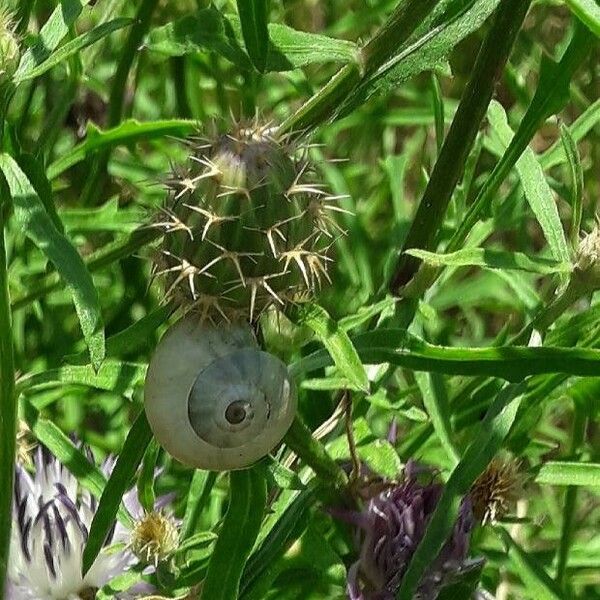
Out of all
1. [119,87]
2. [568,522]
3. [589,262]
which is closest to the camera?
[589,262]

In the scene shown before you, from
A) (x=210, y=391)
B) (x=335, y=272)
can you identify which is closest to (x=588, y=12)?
(x=210, y=391)

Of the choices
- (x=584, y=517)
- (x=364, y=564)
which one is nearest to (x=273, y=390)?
(x=364, y=564)

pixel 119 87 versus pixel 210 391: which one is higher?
pixel 119 87

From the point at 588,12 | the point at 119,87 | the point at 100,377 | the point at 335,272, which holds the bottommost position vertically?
the point at 100,377

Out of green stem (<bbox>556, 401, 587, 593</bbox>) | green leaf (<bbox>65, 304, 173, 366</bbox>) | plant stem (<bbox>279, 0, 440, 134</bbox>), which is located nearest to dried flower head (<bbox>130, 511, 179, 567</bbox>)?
green leaf (<bbox>65, 304, 173, 366</bbox>)

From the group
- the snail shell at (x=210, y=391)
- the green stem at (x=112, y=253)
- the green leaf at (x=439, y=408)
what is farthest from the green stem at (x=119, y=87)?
the snail shell at (x=210, y=391)

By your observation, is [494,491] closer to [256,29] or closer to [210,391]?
[210,391]

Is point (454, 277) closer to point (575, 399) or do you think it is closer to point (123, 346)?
point (575, 399)

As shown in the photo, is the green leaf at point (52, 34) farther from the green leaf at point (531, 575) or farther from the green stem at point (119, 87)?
the green leaf at point (531, 575)
